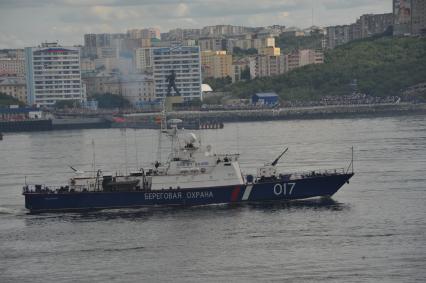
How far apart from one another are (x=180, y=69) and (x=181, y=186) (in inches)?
4995

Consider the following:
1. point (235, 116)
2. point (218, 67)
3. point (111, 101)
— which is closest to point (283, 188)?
point (235, 116)

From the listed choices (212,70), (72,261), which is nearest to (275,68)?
(212,70)

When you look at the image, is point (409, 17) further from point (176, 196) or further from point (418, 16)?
point (176, 196)

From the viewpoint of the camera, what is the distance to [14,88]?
17462 centimetres

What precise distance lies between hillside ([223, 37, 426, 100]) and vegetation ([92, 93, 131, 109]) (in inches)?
584

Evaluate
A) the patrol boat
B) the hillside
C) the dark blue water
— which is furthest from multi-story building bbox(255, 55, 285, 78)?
the patrol boat

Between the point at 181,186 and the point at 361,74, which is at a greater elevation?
the point at 361,74

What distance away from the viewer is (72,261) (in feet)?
114

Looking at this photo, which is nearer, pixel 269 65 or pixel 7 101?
pixel 7 101

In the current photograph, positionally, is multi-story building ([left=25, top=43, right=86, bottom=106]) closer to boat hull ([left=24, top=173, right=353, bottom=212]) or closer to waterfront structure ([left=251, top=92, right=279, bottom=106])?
waterfront structure ([left=251, top=92, right=279, bottom=106])

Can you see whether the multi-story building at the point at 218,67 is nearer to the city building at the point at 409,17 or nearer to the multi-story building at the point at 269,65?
the multi-story building at the point at 269,65

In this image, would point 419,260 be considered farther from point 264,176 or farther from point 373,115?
point 373,115

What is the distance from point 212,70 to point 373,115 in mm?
59417

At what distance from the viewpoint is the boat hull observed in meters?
43.5
